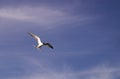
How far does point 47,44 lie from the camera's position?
75.1 meters

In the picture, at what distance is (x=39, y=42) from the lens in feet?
256

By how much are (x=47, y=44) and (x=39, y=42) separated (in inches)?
155
